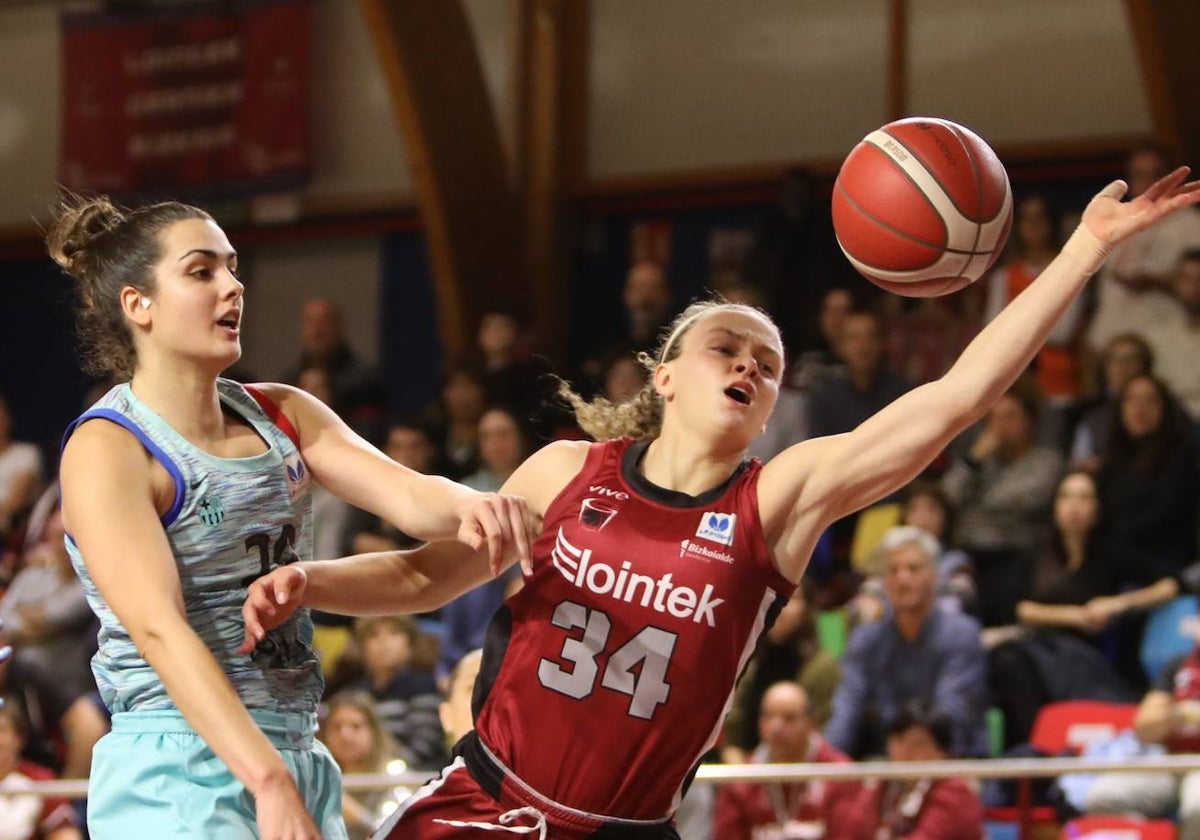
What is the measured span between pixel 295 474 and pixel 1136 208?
1.46 meters

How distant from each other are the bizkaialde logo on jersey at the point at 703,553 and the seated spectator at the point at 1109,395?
3.67m

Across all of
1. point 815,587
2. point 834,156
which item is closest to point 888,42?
point 834,156

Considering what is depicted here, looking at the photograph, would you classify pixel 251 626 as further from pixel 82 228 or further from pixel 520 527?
pixel 82 228

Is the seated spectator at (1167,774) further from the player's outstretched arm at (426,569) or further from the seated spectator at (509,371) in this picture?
the seated spectator at (509,371)

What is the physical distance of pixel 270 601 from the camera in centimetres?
280

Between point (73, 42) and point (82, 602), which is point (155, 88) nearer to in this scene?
point (73, 42)

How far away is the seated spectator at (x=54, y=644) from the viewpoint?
7.25 meters

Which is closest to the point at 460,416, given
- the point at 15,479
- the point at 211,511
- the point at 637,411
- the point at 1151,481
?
the point at 15,479

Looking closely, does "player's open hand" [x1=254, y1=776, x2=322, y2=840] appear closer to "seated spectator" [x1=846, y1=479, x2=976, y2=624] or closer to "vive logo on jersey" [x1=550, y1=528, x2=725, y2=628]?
"vive logo on jersey" [x1=550, y1=528, x2=725, y2=628]

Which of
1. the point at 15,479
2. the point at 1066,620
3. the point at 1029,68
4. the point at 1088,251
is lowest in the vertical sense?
the point at 1066,620

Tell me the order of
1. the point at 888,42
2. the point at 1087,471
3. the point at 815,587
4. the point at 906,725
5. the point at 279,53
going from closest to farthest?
the point at 906,725
the point at 1087,471
the point at 815,587
the point at 888,42
the point at 279,53

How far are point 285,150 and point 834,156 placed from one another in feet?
10.9

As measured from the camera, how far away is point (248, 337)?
11062 mm

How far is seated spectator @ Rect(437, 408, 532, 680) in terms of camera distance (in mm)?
6586
